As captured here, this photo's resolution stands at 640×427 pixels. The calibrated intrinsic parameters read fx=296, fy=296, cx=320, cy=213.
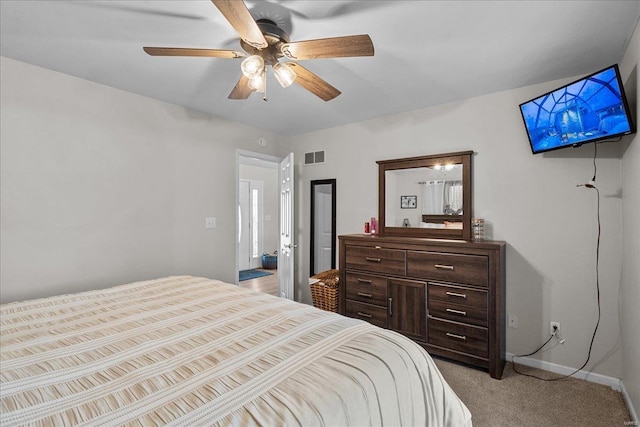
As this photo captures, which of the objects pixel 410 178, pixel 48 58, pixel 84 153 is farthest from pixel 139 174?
pixel 410 178

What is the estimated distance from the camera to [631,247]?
1.90 meters

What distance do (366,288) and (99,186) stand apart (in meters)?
2.59

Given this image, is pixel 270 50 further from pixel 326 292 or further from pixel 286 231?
pixel 326 292

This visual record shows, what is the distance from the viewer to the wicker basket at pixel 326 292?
341 cm

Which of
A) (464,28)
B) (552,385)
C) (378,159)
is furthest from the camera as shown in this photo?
(378,159)

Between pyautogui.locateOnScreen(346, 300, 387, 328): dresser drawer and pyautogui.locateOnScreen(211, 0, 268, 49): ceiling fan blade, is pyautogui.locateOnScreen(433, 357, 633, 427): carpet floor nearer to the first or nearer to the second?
pyautogui.locateOnScreen(346, 300, 387, 328): dresser drawer

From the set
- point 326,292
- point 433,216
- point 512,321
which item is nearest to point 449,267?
point 433,216

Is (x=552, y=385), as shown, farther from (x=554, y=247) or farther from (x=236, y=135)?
(x=236, y=135)

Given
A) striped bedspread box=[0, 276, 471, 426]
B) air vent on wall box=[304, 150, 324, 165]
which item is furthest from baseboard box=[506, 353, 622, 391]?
air vent on wall box=[304, 150, 324, 165]

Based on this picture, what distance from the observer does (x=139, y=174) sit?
2.77m

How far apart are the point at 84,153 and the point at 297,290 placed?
284 centimetres

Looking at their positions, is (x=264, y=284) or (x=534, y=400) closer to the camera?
(x=534, y=400)

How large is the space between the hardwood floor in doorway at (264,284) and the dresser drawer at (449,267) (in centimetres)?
273

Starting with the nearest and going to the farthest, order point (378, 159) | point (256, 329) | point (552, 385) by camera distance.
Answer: point (256, 329) < point (552, 385) < point (378, 159)
